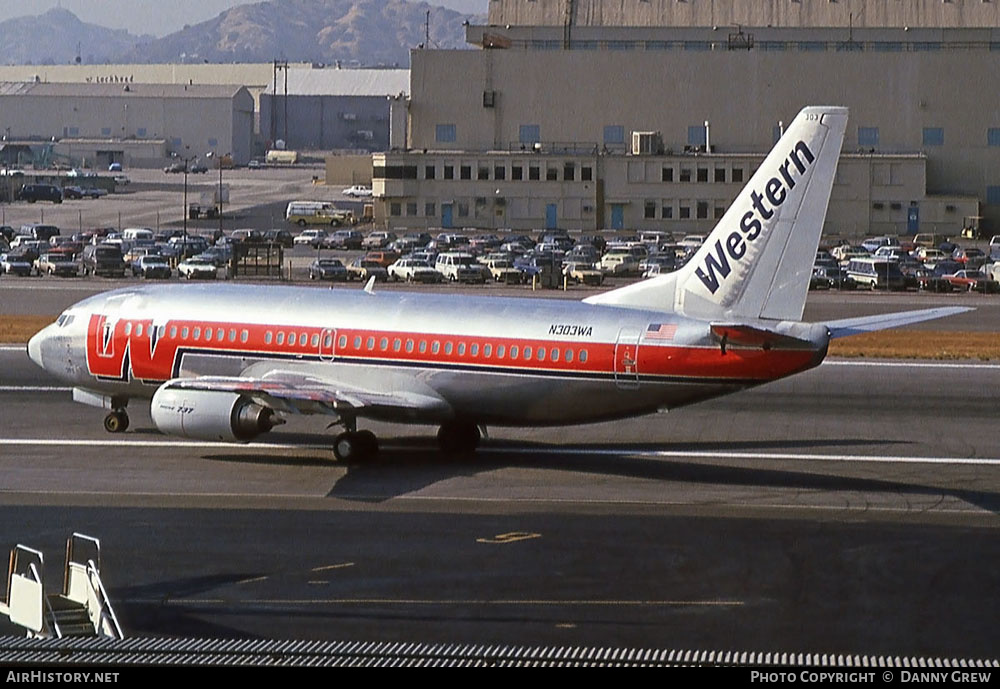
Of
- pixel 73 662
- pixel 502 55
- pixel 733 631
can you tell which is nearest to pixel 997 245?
pixel 502 55

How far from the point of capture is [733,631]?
24.5 metres

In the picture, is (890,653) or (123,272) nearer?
(890,653)

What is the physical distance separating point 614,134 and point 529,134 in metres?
8.31

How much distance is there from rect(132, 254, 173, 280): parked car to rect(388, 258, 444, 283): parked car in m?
15.3

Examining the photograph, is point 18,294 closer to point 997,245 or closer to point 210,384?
point 210,384

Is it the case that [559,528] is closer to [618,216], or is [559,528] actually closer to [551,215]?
[618,216]

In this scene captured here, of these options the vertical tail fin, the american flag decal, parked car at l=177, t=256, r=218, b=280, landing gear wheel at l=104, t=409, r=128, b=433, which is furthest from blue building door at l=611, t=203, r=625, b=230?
the american flag decal

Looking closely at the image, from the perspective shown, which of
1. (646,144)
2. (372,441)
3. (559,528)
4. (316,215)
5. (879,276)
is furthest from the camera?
(316,215)

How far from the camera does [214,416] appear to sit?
37.0 m

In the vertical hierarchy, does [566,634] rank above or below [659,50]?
below

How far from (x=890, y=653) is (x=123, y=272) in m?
92.6

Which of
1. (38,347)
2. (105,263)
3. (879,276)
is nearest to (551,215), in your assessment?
(879,276)


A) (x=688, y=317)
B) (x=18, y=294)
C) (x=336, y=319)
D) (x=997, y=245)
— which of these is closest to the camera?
(x=688, y=317)

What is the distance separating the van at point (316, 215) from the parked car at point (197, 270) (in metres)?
59.8
